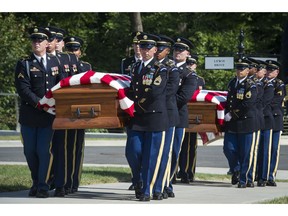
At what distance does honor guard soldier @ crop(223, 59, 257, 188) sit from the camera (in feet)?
53.5

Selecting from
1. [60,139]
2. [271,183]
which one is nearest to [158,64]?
[60,139]

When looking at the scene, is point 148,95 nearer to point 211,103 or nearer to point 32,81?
point 32,81

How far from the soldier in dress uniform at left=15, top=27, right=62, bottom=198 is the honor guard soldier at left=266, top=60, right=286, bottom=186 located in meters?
4.86

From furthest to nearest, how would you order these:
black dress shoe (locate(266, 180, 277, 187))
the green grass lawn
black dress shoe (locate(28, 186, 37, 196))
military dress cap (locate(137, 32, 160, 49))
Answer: black dress shoe (locate(266, 180, 277, 187)), the green grass lawn, black dress shoe (locate(28, 186, 37, 196)), military dress cap (locate(137, 32, 160, 49))

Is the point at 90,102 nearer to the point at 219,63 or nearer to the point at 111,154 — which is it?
the point at 111,154

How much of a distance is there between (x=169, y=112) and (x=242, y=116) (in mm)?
2947

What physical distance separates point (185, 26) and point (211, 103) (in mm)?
27015

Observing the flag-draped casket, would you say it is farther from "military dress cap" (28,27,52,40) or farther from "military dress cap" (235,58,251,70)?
"military dress cap" (235,58,251,70)

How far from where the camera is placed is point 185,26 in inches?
1689

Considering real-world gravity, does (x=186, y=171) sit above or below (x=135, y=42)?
below

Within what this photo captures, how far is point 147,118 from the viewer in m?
13.2

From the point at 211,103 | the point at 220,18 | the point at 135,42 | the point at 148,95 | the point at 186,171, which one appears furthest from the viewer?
the point at 220,18

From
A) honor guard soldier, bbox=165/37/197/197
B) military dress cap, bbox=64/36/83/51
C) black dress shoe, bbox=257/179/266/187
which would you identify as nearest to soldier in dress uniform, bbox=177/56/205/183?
black dress shoe, bbox=257/179/266/187
